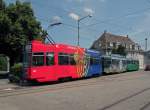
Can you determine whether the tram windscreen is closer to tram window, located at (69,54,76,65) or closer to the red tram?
the red tram

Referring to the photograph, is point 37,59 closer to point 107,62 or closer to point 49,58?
point 49,58

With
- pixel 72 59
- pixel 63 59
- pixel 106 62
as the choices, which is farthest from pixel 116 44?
pixel 63 59

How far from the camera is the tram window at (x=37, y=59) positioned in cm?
2714

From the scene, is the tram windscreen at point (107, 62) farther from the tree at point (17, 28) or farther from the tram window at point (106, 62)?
the tree at point (17, 28)

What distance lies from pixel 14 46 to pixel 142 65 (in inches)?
3439

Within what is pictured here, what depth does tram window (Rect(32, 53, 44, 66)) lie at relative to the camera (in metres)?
27.1

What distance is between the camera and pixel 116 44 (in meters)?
114

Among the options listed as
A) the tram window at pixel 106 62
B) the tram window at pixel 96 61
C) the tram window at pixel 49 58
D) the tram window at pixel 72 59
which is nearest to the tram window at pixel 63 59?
the tram window at pixel 72 59

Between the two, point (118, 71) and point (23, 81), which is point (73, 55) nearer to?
point (23, 81)

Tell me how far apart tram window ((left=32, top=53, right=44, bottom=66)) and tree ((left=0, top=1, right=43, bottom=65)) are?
1082cm

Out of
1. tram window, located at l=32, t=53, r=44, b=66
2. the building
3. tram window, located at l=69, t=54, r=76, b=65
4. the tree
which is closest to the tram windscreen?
the tree

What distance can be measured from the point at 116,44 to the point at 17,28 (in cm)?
7809

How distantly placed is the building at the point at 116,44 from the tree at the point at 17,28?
64.0m

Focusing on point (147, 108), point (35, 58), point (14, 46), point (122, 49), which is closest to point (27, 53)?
point (35, 58)
